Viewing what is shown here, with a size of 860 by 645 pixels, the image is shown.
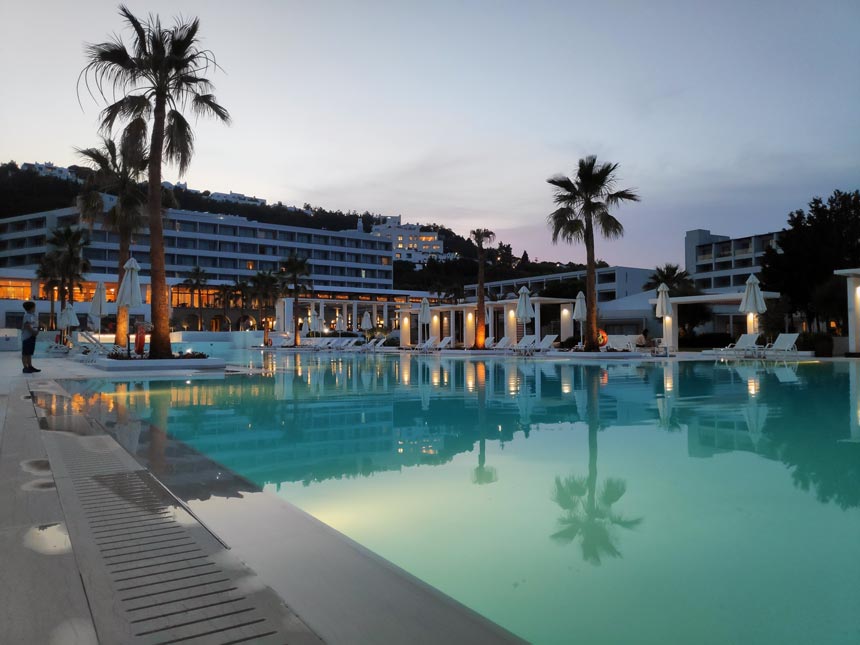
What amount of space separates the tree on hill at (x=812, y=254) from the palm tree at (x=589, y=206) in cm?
1221

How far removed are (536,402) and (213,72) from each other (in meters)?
12.5

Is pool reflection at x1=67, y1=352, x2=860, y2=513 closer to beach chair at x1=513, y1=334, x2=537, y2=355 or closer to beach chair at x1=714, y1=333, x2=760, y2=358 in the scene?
beach chair at x1=714, y1=333, x2=760, y2=358

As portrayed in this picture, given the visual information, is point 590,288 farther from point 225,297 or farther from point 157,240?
point 225,297

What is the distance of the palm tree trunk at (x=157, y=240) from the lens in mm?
15281

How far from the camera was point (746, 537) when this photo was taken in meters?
2.99

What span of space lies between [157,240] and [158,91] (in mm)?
3873

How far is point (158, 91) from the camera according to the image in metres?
15.4

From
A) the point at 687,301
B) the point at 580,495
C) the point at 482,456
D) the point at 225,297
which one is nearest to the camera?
the point at 580,495

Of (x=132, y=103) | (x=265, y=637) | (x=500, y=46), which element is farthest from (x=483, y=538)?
(x=500, y=46)

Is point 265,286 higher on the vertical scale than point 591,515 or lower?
higher

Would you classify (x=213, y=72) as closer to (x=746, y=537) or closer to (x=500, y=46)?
(x=500, y=46)

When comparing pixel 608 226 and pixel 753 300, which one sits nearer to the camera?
pixel 608 226

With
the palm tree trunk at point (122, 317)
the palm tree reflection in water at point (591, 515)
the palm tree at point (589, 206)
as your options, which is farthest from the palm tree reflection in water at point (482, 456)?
the palm tree trunk at point (122, 317)

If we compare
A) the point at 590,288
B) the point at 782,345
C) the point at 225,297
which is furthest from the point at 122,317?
the point at 225,297
